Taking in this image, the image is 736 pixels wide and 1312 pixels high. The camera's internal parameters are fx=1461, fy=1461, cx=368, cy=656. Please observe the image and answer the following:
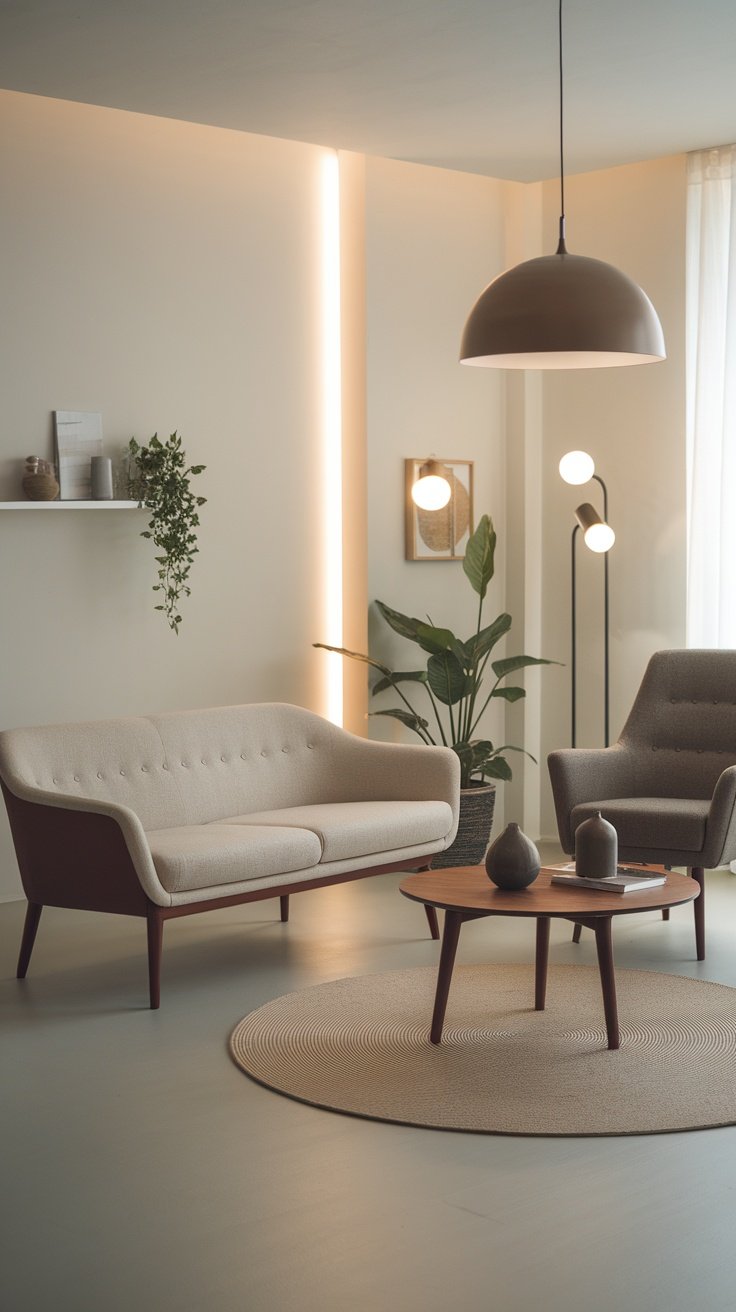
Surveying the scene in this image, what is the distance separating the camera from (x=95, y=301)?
18.8 ft

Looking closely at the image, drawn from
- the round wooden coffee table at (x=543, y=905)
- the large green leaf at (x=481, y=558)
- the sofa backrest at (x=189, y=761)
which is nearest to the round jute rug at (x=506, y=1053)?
the round wooden coffee table at (x=543, y=905)

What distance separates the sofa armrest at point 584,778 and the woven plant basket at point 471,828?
911mm

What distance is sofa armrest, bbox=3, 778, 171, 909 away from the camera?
430 centimetres

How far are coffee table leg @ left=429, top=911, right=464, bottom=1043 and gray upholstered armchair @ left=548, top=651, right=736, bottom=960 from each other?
1.23m

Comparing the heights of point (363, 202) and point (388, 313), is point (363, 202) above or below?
above

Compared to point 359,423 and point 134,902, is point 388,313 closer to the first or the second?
point 359,423

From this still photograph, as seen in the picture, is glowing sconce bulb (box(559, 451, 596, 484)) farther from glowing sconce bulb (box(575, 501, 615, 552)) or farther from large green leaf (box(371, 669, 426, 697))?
large green leaf (box(371, 669, 426, 697))

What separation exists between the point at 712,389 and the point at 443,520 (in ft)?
4.37

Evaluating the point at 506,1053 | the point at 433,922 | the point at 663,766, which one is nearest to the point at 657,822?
the point at 663,766

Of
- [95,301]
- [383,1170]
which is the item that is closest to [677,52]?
[95,301]

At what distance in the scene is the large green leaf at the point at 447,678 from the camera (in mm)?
6242

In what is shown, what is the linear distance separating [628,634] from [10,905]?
9.92 feet

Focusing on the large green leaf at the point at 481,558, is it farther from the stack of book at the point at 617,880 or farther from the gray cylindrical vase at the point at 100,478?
the stack of book at the point at 617,880

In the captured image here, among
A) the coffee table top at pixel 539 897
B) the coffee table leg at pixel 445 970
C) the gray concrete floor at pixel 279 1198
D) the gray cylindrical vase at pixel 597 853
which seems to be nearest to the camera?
the gray concrete floor at pixel 279 1198
